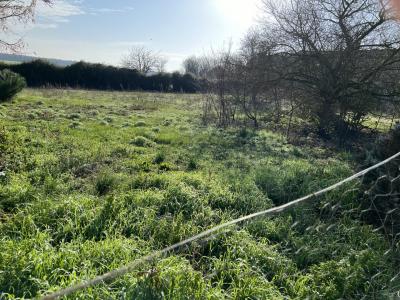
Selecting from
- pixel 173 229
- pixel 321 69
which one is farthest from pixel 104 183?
pixel 321 69

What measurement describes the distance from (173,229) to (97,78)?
35.6 m

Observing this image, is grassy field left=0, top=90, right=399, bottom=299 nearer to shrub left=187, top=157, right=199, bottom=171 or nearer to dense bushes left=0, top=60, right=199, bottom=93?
Answer: shrub left=187, top=157, right=199, bottom=171

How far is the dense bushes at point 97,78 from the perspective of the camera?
33000mm

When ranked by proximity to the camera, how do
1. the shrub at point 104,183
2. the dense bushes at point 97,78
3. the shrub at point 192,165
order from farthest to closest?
the dense bushes at point 97,78
the shrub at point 192,165
the shrub at point 104,183

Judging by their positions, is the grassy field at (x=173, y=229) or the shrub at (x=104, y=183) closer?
the grassy field at (x=173, y=229)

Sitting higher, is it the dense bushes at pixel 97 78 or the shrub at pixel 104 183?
the dense bushes at pixel 97 78

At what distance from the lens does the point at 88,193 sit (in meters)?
5.20

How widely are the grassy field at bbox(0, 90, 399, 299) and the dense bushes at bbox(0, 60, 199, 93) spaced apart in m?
27.0

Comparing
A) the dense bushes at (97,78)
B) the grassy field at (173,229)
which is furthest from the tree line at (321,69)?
the dense bushes at (97,78)

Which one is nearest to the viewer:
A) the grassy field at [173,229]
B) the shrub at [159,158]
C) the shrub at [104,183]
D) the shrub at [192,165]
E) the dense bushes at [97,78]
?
the grassy field at [173,229]

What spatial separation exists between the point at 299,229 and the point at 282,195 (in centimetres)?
118

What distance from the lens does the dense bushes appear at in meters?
33.0

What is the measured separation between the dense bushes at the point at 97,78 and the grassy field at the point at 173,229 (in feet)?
88.7

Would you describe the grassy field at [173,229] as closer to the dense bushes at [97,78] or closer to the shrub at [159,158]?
the shrub at [159,158]
